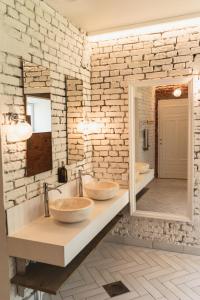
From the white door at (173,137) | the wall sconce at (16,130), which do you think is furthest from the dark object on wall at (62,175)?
the white door at (173,137)

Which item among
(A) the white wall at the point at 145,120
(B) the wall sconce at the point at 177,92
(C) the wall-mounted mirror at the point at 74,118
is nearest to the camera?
(C) the wall-mounted mirror at the point at 74,118

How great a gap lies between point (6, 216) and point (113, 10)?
2175 millimetres

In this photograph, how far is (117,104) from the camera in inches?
130

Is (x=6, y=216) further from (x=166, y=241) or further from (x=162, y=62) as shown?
(x=162, y=62)

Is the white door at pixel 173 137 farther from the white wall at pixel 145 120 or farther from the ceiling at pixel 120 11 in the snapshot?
the ceiling at pixel 120 11

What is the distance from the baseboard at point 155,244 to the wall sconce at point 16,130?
2.03 metres

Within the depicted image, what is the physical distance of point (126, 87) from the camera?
325cm

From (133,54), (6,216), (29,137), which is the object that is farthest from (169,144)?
(6,216)

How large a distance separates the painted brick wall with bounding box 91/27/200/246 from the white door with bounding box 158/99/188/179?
0.13m

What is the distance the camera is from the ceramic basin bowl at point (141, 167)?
3307 mm

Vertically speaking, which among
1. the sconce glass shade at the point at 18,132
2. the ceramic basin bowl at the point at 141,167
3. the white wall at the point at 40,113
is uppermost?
the white wall at the point at 40,113

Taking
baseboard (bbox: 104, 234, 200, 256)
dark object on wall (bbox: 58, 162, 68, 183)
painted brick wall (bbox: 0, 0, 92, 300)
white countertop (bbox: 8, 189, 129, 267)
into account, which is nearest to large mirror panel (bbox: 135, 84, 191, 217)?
baseboard (bbox: 104, 234, 200, 256)

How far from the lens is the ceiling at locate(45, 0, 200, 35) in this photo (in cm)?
253

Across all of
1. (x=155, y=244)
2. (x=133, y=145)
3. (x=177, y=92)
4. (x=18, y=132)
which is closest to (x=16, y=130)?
(x=18, y=132)
